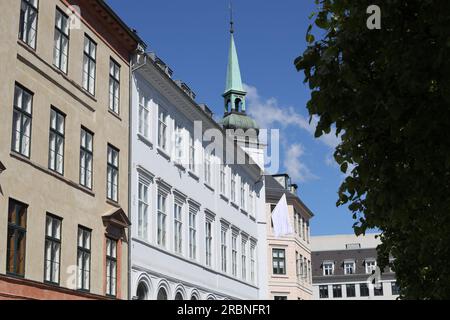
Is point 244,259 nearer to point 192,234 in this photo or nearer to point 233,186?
point 233,186

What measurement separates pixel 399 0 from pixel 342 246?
344ft

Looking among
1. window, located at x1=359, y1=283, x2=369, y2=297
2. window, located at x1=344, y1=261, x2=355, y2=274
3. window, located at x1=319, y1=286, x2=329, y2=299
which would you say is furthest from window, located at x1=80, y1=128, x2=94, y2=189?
window, located at x1=344, y1=261, x2=355, y2=274

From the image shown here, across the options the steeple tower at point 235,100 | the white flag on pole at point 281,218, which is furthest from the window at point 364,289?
the white flag on pole at point 281,218

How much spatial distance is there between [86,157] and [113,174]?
2.23 m

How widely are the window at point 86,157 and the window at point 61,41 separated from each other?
244 cm

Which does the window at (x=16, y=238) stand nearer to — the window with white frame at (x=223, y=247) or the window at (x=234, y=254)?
the window with white frame at (x=223, y=247)

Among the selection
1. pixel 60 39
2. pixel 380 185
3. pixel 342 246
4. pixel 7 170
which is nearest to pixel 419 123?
pixel 380 185

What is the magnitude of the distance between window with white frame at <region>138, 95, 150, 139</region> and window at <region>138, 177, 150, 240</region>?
2095 mm

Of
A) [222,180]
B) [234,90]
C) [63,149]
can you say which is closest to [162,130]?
[222,180]

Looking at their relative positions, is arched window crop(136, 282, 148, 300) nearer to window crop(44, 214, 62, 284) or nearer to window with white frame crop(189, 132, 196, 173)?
window crop(44, 214, 62, 284)

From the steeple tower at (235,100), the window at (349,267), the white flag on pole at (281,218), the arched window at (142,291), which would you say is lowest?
the arched window at (142,291)

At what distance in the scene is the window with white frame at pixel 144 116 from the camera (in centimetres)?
3048

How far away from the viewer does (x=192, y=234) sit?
3556cm

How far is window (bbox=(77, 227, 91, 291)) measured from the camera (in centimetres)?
2395
